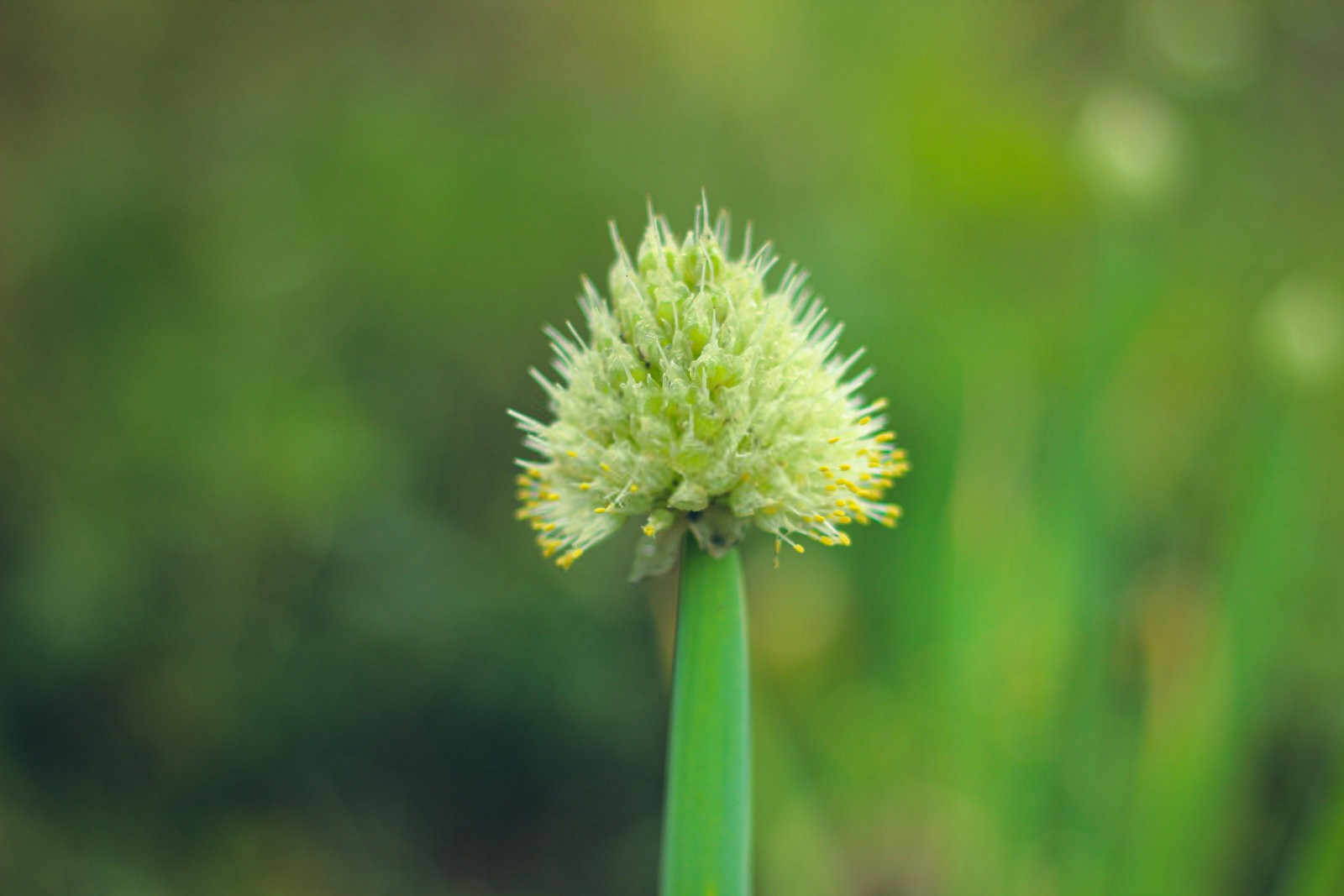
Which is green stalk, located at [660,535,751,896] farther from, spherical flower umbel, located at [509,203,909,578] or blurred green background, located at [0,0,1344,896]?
blurred green background, located at [0,0,1344,896]

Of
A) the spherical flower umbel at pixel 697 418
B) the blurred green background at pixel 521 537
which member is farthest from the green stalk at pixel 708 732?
the blurred green background at pixel 521 537

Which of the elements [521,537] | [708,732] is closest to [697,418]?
[708,732]

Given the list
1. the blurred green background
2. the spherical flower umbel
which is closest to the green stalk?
the spherical flower umbel

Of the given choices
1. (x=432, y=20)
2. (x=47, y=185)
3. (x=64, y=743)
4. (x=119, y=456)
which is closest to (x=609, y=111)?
(x=432, y=20)

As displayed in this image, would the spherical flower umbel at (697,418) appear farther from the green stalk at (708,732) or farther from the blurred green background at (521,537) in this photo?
the blurred green background at (521,537)

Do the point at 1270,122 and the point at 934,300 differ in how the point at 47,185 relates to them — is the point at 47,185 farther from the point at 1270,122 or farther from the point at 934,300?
the point at 1270,122
